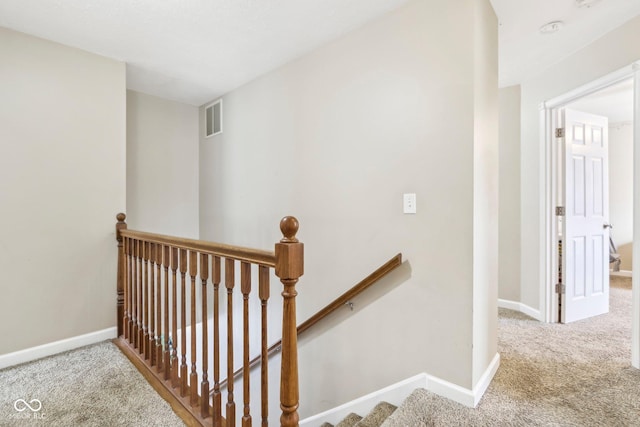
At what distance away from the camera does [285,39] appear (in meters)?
2.20

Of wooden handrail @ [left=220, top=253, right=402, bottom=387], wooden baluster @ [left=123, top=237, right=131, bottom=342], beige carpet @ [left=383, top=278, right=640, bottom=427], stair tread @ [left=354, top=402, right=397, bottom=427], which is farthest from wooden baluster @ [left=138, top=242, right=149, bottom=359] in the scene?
beige carpet @ [left=383, top=278, right=640, bottom=427]

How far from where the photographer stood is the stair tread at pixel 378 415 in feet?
5.52

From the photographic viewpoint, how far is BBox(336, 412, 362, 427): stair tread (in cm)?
192

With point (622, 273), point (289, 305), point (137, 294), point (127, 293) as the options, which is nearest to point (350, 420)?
point (289, 305)

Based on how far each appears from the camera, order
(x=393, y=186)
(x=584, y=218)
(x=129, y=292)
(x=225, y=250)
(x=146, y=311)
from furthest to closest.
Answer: (x=584, y=218), (x=129, y=292), (x=146, y=311), (x=393, y=186), (x=225, y=250)

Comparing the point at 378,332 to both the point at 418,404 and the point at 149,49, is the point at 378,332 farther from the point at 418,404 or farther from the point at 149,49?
the point at 149,49

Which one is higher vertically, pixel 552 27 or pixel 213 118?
pixel 552 27

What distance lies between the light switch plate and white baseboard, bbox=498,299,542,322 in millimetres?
2005

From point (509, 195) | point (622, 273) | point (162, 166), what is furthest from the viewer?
point (622, 273)

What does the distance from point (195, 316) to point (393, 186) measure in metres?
1.35

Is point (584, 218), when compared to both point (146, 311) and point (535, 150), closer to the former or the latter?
point (535, 150)

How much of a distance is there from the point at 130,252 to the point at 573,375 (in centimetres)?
302

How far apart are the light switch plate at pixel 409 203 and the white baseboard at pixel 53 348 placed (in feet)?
7.91

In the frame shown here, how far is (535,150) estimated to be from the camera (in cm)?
286
